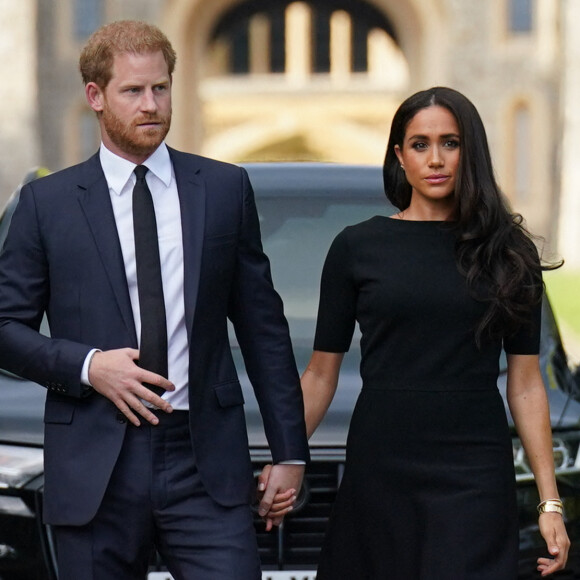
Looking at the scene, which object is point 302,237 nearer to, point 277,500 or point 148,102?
point 277,500

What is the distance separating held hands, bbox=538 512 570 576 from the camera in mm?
3283

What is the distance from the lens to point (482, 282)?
10.7 ft

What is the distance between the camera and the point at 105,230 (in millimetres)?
3158

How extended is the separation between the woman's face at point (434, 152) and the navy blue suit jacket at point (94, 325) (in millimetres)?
432

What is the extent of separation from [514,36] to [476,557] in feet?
107

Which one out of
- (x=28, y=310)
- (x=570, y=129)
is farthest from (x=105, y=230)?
(x=570, y=129)

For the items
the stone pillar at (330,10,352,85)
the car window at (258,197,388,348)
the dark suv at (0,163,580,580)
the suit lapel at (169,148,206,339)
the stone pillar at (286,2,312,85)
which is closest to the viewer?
the suit lapel at (169,148,206,339)

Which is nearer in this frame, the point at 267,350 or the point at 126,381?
the point at 126,381

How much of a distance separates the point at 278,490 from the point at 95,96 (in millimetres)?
992

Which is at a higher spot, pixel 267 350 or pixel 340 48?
pixel 340 48

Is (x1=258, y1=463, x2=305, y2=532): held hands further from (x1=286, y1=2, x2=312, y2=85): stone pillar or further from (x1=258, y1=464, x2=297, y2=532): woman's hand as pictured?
(x1=286, y1=2, x2=312, y2=85): stone pillar

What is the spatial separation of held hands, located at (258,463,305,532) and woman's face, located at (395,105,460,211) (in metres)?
0.72

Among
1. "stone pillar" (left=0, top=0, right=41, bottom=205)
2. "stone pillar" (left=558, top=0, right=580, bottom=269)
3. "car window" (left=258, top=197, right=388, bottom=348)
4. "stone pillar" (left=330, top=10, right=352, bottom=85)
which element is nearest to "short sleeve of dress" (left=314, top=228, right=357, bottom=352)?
"car window" (left=258, top=197, right=388, bottom=348)

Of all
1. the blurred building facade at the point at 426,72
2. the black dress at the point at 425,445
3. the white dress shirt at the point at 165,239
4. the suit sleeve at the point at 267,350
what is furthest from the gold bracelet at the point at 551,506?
the blurred building facade at the point at 426,72
